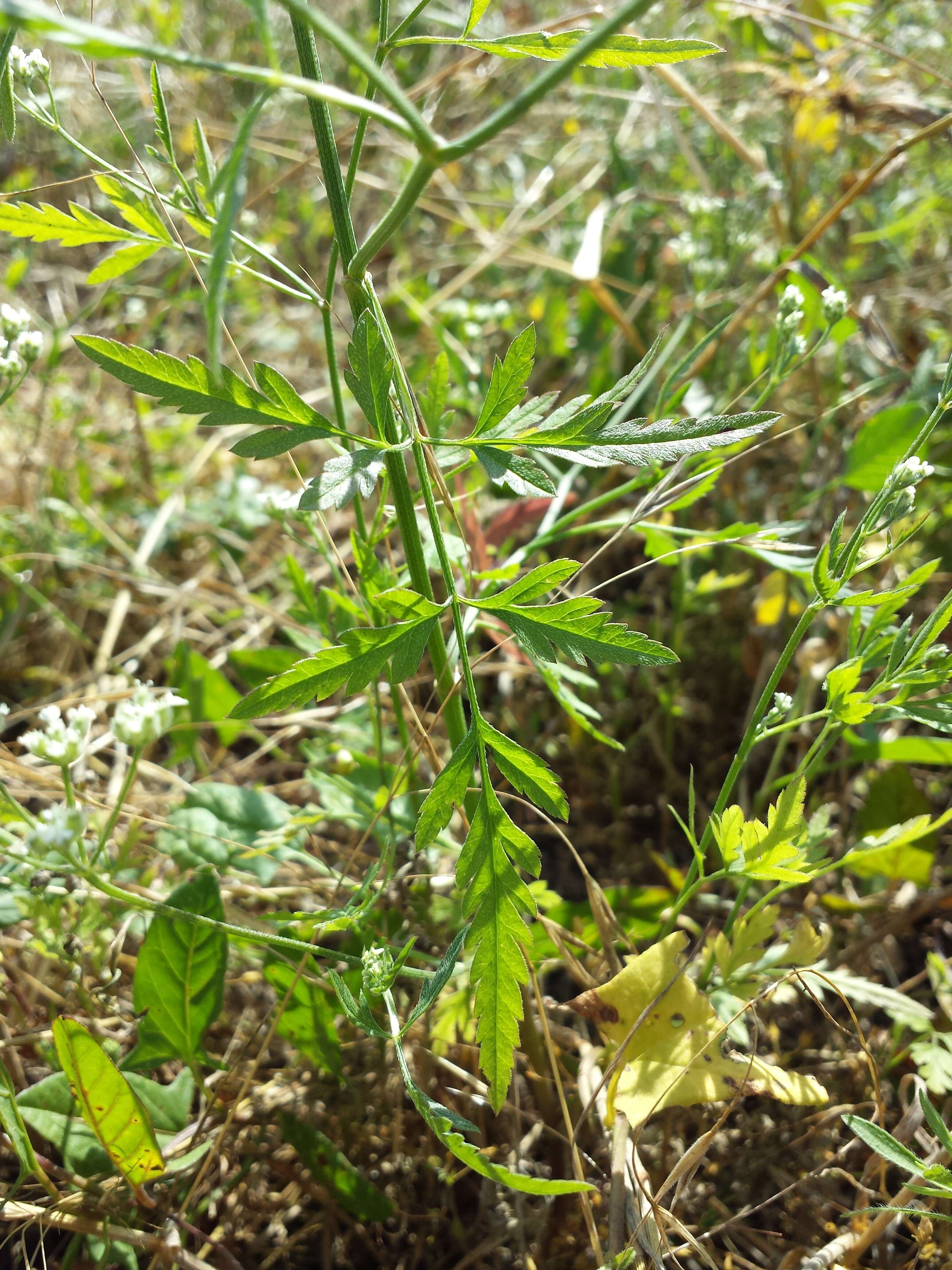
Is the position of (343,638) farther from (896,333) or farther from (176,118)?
(176,118)

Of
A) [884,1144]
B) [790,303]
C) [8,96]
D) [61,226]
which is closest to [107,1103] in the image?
[884,1144]

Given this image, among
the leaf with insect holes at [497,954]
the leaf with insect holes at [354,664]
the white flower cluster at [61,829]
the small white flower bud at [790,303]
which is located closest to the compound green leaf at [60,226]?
the leaf with insect holes at [354,664]

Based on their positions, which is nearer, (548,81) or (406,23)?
(548,81)

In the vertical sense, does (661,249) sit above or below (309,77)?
below

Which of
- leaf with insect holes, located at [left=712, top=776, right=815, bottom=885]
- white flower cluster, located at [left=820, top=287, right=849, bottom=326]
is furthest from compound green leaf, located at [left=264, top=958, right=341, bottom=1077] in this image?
white flower cluster, located at [left=820, top=287, right=849, bottom=326]

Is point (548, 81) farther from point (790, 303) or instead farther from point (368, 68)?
point (790, 303)

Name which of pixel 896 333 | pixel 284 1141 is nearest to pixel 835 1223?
pixel 284 1141

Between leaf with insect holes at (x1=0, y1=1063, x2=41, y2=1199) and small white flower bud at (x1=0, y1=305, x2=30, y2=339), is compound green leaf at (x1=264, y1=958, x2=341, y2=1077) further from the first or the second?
small white flower bud at (x1=0, y1=305, x2=30, y2=339)
